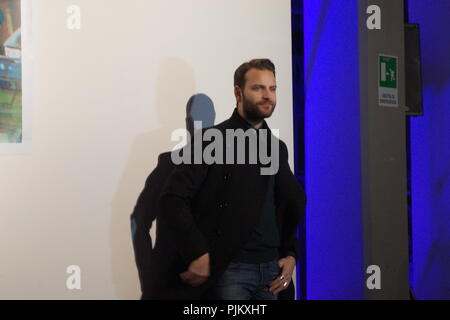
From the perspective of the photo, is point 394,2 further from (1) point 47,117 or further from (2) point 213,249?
(1) point 47,117

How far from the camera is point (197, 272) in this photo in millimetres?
2152

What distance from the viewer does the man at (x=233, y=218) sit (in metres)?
2.13

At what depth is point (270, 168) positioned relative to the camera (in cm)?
233

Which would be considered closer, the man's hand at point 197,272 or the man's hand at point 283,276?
the man's hand at point 197,272

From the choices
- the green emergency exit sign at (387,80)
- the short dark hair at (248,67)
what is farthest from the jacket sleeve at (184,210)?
the green emergency exit sign at (387,80)

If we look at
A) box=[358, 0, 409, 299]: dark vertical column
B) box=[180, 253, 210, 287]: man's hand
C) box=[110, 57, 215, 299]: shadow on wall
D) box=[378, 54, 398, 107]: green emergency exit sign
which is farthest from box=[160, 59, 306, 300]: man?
box=[378, 54, 398, 107]: green emergency exit sign

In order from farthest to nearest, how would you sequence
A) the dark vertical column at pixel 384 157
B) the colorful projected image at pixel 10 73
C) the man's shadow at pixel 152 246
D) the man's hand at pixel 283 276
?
the dark vertical column at pixel 384 157 < the man's hand at pixel 283 276 < the man's shadow at pixel 152 246 < the colorful projected image at pixel 10 73

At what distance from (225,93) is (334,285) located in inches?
48.0

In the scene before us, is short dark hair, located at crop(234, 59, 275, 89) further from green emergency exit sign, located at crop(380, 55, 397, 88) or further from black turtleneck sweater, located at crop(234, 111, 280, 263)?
green emergency exit sign, located at crop(380, 55, 397, 88)

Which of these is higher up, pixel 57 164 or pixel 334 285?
pixel 57 164

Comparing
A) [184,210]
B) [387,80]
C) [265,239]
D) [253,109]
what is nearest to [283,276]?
[265,239]

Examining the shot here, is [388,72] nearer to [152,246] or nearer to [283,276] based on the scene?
[283,276]

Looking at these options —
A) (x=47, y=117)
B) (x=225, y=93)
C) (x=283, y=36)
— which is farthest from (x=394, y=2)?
(x=47, y=117)

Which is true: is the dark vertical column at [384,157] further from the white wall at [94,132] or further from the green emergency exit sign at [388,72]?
the white wall at [94,132]
